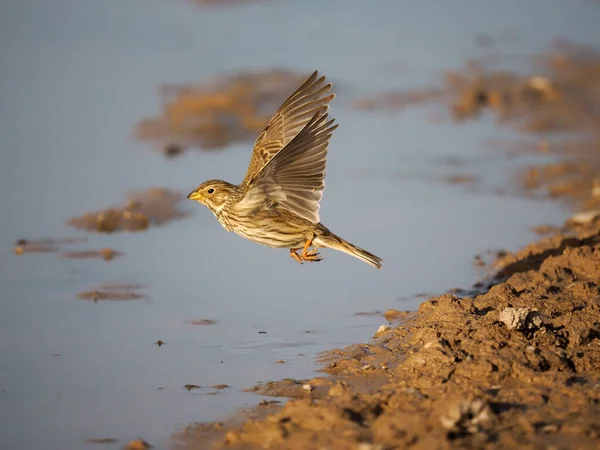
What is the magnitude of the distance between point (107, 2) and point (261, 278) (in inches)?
421

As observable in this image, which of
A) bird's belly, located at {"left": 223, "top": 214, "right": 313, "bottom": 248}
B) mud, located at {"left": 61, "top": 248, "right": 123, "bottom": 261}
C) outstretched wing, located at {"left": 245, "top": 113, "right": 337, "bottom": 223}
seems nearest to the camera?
outstretched wing, located at {"left": 245, "top": 113, "right": 337, "bottom": 223}

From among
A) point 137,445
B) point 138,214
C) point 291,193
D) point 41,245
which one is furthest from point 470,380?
point 138,214

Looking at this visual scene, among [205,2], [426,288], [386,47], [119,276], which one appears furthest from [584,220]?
[205,2]

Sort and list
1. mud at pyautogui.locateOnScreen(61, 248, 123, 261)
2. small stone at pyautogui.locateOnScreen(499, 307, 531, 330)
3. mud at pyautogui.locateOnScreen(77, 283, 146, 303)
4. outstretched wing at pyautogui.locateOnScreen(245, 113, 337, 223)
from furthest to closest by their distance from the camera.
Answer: mud at pyautogui.locateOnScreen(61, 248, 123, 261), mud at pyautogui.locateOnScreen(77, 283, 146, 303), outstretched wing at pyautogui.locateOnScreen(245, 113, 337, 223), small stone at pyautogui.locateOnScreen(499, 307, 531, 330)

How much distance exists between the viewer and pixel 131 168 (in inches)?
498

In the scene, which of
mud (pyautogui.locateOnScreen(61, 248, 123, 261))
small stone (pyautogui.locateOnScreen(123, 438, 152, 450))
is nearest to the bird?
mud (pyautogui.locateOnScreen(61, 248, 123, 261))

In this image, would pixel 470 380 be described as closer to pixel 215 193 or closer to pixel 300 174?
pixel 300 174

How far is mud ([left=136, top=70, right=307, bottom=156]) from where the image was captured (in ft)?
44.8

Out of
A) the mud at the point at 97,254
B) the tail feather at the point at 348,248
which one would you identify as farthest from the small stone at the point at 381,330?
the mud at the point at 97,254

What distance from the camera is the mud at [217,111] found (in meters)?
13.6

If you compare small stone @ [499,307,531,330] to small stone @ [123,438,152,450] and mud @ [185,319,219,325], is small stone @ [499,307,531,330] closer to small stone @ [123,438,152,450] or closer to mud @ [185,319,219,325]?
small stone @ [123,438,152,450]

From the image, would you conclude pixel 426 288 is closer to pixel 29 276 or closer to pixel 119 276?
pixel 119 276

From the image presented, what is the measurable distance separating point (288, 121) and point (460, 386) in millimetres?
3791

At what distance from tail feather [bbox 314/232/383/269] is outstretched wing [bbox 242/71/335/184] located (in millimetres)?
865
